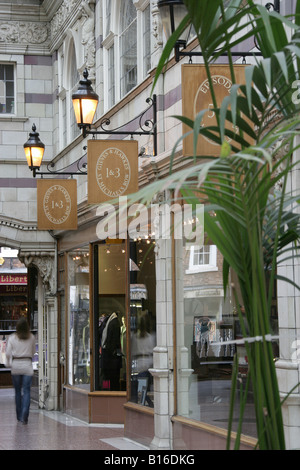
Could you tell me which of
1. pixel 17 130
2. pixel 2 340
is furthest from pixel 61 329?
pixel 2 340

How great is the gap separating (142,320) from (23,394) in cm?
332

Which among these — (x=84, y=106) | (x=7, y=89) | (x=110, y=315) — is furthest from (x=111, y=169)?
(x=7, y=89)

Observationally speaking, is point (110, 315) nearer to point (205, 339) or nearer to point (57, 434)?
point (57, 434)

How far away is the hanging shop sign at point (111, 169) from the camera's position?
34.8 feet

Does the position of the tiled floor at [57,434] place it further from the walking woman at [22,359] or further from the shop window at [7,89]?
the shop window at [7,89]

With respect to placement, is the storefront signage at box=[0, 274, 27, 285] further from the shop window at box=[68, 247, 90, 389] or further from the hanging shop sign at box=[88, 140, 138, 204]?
the hanging shop sign at box=[88, 140, 138, 204]

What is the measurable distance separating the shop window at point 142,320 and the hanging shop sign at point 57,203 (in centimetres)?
197

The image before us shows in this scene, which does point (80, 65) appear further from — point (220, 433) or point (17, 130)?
point (220, 433)

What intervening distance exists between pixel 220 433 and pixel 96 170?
3688mm

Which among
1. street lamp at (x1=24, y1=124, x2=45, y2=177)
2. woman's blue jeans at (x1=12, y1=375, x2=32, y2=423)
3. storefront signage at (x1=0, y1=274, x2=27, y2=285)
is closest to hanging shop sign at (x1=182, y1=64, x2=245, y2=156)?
street lamp at (x1=24, y1=124, x2=45, y2=177)

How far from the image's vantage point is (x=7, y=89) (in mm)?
17875

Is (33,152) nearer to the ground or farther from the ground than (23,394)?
farther from the ground

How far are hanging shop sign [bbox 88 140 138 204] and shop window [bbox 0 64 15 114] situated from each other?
24.8ft

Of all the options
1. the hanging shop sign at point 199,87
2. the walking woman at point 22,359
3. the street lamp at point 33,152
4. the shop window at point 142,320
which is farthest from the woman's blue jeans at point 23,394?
the hanging shop sign at point 199,87
